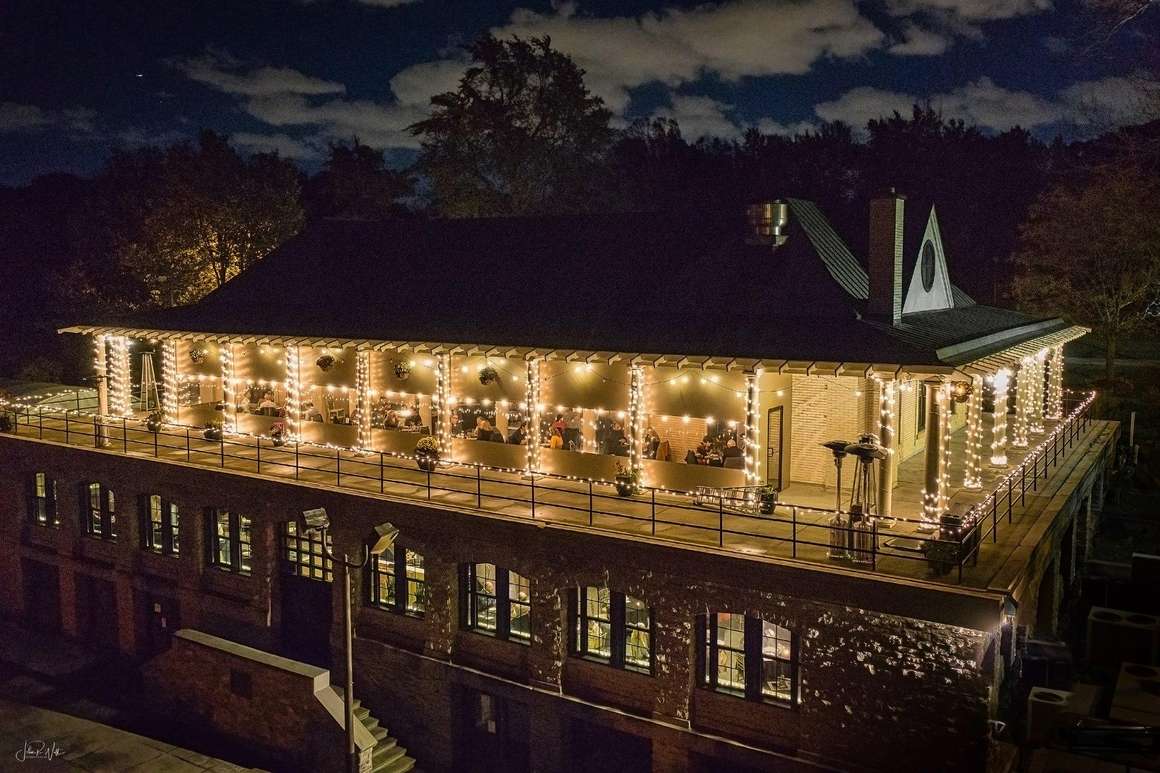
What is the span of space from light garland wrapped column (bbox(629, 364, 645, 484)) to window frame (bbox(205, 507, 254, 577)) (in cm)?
968

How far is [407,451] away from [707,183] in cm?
3654

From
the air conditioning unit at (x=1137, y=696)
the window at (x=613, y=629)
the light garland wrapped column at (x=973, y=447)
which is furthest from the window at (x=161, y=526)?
the air conditioning unit at (x=1137, y=696)

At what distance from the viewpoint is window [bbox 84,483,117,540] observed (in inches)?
1035

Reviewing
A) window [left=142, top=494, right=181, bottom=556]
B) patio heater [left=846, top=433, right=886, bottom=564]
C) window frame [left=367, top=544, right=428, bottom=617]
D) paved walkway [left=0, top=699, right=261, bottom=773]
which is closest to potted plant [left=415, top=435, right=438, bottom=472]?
window frame [left=367, top=544, right=428, bottom=617]

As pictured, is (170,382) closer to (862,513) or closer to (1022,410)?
(862,513)

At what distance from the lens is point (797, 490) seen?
2095 centimetres

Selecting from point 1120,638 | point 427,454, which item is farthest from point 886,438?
point 427,454

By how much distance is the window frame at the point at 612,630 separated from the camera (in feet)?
56.3

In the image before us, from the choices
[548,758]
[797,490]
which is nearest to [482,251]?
[797,490]

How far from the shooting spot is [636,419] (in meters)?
20.6

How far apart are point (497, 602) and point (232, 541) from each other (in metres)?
8.35

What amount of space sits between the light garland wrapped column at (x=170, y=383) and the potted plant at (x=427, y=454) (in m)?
11.8

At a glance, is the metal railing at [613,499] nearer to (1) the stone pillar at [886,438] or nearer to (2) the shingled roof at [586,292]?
(1) the stone pillar at [886,438]

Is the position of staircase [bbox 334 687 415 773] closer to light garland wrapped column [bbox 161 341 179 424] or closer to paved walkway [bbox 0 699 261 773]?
paved walkway [bbox 0 699 261 773]
